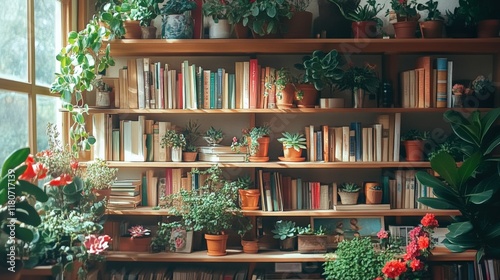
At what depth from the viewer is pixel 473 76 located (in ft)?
14.3

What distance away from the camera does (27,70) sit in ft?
11.5

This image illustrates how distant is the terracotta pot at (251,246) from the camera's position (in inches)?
162

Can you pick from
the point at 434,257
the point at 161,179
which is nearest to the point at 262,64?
the point at 161,179

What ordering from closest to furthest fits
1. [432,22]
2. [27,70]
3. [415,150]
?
[27,70]
[432,22]
[415,150]

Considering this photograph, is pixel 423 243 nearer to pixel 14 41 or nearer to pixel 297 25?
pixel 297 25

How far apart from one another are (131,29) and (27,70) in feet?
2.78

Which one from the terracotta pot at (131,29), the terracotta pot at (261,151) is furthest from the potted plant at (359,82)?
the terracotta pot at (131,29)

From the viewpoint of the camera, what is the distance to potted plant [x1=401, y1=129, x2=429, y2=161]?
412cm

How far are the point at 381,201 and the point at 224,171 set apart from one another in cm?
114

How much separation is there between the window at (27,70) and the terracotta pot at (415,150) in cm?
239

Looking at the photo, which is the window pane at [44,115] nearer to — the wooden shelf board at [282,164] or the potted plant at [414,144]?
the wooden shelf board at [282,164]

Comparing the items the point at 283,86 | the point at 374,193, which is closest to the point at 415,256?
the point at 374,193

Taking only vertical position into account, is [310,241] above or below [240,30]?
below

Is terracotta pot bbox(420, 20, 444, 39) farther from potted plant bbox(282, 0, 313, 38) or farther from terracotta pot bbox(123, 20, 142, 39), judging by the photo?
terracotta pot bbox(123, 20, 142, 39)
